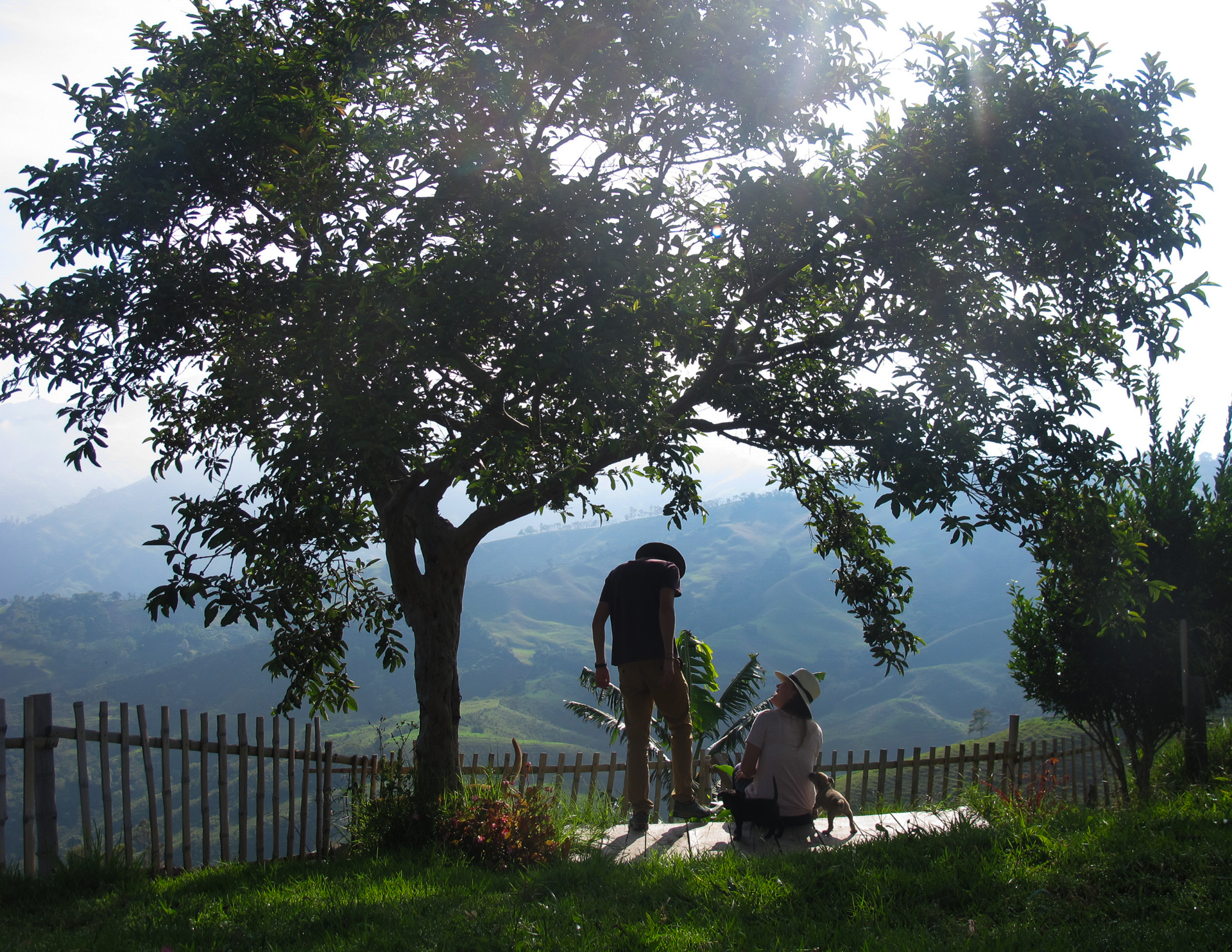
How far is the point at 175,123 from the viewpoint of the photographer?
25.7 feet

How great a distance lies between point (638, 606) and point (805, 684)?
1.56m

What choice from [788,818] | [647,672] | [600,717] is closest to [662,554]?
[647,672]

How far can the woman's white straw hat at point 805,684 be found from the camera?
7.12 meters

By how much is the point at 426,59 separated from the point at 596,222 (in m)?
3.85

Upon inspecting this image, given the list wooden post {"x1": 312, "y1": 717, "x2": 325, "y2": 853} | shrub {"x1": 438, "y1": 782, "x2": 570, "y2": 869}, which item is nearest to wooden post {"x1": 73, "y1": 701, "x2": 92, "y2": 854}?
wooden post {"x1": 312, "y1": 717, "x2": 325, "y2": 853}

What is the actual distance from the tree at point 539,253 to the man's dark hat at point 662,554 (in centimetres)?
98

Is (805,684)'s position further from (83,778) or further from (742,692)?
(742,692)

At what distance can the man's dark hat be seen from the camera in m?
8.12

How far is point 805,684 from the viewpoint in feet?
23.7

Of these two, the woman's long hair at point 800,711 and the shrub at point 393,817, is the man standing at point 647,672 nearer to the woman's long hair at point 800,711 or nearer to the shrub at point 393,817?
the woman's long hair at point 800,711

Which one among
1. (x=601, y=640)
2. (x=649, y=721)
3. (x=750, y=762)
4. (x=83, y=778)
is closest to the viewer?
(x=750, y=762)

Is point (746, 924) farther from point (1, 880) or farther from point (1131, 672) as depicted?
point (1131, 672)

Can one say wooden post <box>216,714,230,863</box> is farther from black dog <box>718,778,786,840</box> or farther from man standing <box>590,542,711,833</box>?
black dog <box>718,778,786,840</box>

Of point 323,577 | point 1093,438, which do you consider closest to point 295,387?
point 323,577
